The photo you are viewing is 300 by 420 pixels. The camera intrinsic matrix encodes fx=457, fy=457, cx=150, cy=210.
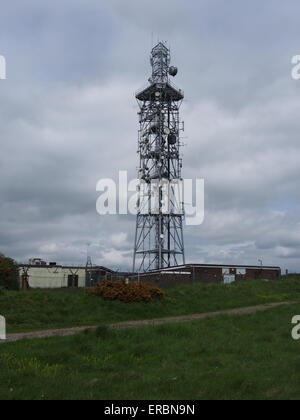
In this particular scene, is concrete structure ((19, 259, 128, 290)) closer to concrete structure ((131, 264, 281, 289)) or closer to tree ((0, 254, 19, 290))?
concrete structure ((131, 264, 281, 289))

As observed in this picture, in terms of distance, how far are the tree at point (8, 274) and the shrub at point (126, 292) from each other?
7.66m

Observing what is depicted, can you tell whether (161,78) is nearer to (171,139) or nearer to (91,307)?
(171,139)

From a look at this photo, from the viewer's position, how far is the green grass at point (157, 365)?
8656 mm

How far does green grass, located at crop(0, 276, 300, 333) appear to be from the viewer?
2142cm

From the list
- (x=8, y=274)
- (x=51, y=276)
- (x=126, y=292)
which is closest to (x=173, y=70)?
(x=51, y=276)

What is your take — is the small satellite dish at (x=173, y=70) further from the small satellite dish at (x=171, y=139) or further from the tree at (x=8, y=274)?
the tree at (x=8, y=274)

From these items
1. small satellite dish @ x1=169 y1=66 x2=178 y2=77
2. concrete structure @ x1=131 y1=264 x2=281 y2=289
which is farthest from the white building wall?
small satellite dish @ x1=169 y1=66 x2=178 y2=77

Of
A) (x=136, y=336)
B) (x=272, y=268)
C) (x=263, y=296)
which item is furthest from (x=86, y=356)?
(x=272, y=268)

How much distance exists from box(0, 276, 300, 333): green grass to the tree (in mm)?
5710

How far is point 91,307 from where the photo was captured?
953 inches

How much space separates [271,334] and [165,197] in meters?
47.5
